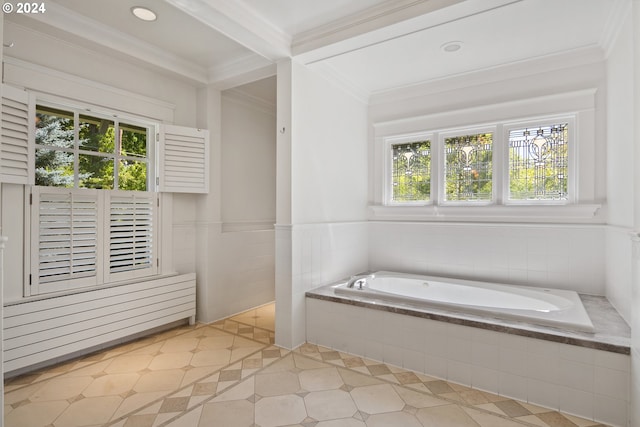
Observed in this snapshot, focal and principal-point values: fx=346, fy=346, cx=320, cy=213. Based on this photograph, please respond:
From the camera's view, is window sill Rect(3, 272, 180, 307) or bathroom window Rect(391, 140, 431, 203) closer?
window sill Rect(3, 272, 180, 307)

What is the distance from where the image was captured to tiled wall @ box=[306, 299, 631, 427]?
1.89 m

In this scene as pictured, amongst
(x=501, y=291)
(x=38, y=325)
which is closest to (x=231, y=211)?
(x=38, y=325)

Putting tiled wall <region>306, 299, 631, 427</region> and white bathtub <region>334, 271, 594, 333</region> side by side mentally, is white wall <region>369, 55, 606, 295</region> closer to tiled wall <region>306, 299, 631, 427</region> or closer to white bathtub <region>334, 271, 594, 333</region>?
white bathtub <region>334, 271, 594, 333</region>

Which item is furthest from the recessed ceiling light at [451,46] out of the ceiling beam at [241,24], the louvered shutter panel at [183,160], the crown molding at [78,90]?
the crown molding at [78,90]

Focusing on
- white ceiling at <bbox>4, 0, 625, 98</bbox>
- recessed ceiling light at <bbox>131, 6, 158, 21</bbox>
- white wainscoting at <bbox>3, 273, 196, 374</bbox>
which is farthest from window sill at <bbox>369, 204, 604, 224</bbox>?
recessed ceiling light at <bbox>131, 6, 158, 21</bbox>

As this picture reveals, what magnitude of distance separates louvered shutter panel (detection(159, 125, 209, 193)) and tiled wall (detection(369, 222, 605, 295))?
1949mm

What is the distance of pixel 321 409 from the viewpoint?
2027mm

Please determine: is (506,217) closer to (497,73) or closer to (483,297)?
(483,297)

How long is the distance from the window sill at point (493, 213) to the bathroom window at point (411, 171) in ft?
0.55

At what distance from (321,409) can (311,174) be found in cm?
185

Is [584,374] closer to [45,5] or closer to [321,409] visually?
[321,409]

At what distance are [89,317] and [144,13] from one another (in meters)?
2.28

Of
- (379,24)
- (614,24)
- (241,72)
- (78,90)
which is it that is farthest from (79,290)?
(614,24)

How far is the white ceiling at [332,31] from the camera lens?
2.30 m
